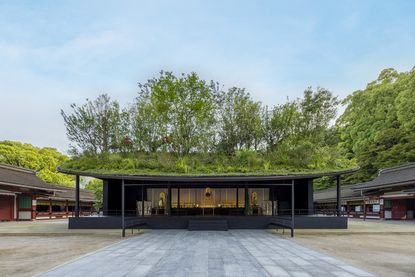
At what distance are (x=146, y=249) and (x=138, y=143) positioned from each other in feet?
53.7

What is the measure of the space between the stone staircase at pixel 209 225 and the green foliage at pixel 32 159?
118 feet

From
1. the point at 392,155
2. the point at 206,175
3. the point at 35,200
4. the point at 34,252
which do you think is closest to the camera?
the point at 34,252

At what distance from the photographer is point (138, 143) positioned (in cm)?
2988

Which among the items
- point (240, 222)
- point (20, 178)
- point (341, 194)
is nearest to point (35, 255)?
point (240, 222)

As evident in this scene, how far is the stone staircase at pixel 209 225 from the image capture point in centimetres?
2294

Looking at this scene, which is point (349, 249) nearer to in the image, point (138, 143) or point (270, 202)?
point (270, 202)

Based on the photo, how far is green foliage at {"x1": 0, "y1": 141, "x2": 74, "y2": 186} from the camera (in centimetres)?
5184

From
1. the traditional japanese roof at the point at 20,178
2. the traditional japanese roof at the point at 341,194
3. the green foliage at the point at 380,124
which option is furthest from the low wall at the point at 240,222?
the green foliage at the point at 380,124

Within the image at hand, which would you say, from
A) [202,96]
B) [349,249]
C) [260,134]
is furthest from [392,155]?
[349,249]

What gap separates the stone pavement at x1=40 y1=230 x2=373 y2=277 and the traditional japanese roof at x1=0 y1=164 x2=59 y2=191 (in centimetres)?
2334

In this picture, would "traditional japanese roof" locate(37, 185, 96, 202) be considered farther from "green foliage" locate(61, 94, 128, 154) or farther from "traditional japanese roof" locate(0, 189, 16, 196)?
"green foliage" locate(61, 94, 128, 154)

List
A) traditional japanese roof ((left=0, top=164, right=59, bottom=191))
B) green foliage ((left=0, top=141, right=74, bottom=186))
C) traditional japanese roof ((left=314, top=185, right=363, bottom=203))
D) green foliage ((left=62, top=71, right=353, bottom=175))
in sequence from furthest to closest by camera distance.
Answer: green foliage ((left=0, top=141, right=74, bottom=186)) → traditional japanese roof ((left=314, top=185, right=363, bottom=203)) → traditional japanese roof ((left=0, top=164, right=59, bottom=191)) → green foliage ((left=62, top=71, right=353, bottom=175))

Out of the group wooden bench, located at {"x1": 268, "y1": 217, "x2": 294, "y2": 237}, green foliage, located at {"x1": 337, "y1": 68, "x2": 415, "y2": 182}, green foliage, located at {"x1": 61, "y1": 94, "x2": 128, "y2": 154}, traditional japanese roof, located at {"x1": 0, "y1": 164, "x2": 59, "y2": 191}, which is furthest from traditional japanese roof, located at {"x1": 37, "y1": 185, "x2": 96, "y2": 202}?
green foliage, located at {"x1": 337, "y1": 68, "x2": 415, "y2": 182}

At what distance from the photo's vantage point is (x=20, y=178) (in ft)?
124
